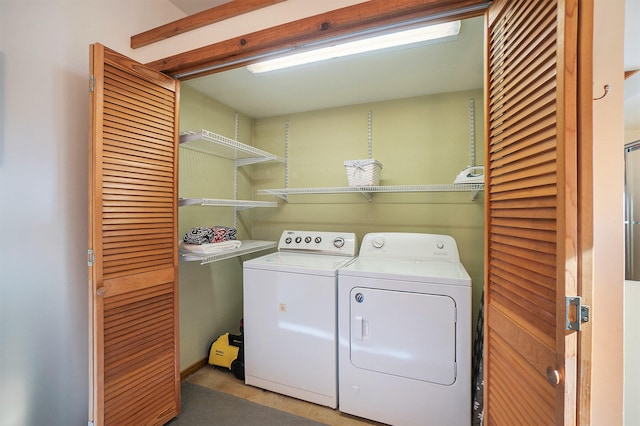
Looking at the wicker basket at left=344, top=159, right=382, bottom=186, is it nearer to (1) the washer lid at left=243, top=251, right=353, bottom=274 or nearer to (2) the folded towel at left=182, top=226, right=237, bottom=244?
(1) the washer lid at left=243, top=251, right=353, bottom=274

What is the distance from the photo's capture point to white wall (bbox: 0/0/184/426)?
115 centimetres

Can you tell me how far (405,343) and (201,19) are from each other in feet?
7.26

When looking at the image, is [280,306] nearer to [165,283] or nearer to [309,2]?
[165,283]

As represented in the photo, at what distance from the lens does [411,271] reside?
5.42ft

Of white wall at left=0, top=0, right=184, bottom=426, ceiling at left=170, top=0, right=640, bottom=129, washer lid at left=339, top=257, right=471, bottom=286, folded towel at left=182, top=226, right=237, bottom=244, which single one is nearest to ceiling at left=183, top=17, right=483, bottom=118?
ceiling at left=170, top=0, right=640, bottom=129

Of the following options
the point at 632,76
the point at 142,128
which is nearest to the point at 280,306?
the point at 142,128

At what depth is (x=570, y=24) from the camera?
63cm

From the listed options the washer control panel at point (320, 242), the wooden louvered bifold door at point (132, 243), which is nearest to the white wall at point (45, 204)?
the wooden louvered bifold door at point (132, 243)

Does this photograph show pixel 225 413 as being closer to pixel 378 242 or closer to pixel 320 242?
pixel 320 242

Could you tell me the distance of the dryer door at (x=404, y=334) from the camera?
1494mm

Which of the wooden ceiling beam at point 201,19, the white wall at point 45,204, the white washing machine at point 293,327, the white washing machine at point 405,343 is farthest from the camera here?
the white washing machine at point 293,327

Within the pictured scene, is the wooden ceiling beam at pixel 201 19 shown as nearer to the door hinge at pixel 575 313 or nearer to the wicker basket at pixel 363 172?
the wicker basket at pixel 363 172

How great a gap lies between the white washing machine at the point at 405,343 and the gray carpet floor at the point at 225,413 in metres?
0.42

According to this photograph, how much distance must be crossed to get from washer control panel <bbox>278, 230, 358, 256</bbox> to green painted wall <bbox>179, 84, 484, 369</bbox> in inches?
7.4
